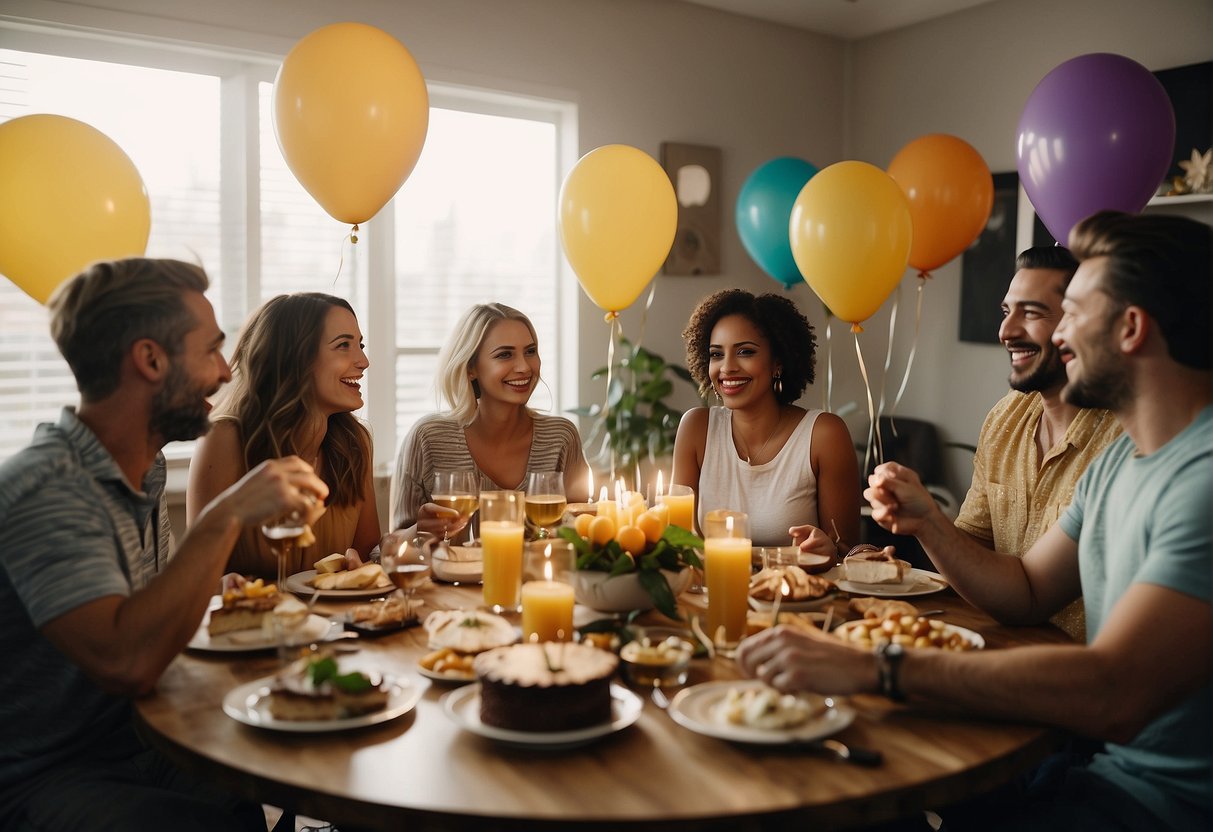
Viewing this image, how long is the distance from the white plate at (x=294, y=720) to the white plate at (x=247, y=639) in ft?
0.53

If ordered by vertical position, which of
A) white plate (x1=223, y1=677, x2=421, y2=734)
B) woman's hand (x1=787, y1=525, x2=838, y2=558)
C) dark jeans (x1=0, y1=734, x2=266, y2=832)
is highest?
woman's hand (x1=787, y1=525, x2=838, y2=558)

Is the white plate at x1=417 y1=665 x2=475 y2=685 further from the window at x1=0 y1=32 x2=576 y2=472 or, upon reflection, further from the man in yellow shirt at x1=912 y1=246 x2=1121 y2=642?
the window at x1=0 y1=32 x2=576 y2=472

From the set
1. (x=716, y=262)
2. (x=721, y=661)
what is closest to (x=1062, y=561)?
(x=721, y=661)

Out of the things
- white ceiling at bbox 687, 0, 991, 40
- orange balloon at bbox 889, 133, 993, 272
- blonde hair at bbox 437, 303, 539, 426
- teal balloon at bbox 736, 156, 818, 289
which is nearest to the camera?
blonde hair at bbox 437, 303, 539, 426

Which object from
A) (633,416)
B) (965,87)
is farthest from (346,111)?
(965,87)

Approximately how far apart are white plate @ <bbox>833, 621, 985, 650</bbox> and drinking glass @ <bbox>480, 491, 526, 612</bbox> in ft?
A: 1.96

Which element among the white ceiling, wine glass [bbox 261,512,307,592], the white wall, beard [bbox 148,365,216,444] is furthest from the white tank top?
the white ceiling

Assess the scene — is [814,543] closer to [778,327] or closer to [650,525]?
[650,525]

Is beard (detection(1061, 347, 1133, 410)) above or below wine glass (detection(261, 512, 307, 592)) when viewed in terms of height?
above

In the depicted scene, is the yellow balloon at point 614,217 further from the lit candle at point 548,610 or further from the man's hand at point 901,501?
the lit candle at point 548,610

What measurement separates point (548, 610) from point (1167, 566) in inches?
36.2

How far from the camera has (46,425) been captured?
5.48 feet

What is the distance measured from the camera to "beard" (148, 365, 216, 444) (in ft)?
5.69

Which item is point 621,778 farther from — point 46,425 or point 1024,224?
point 1024,224
